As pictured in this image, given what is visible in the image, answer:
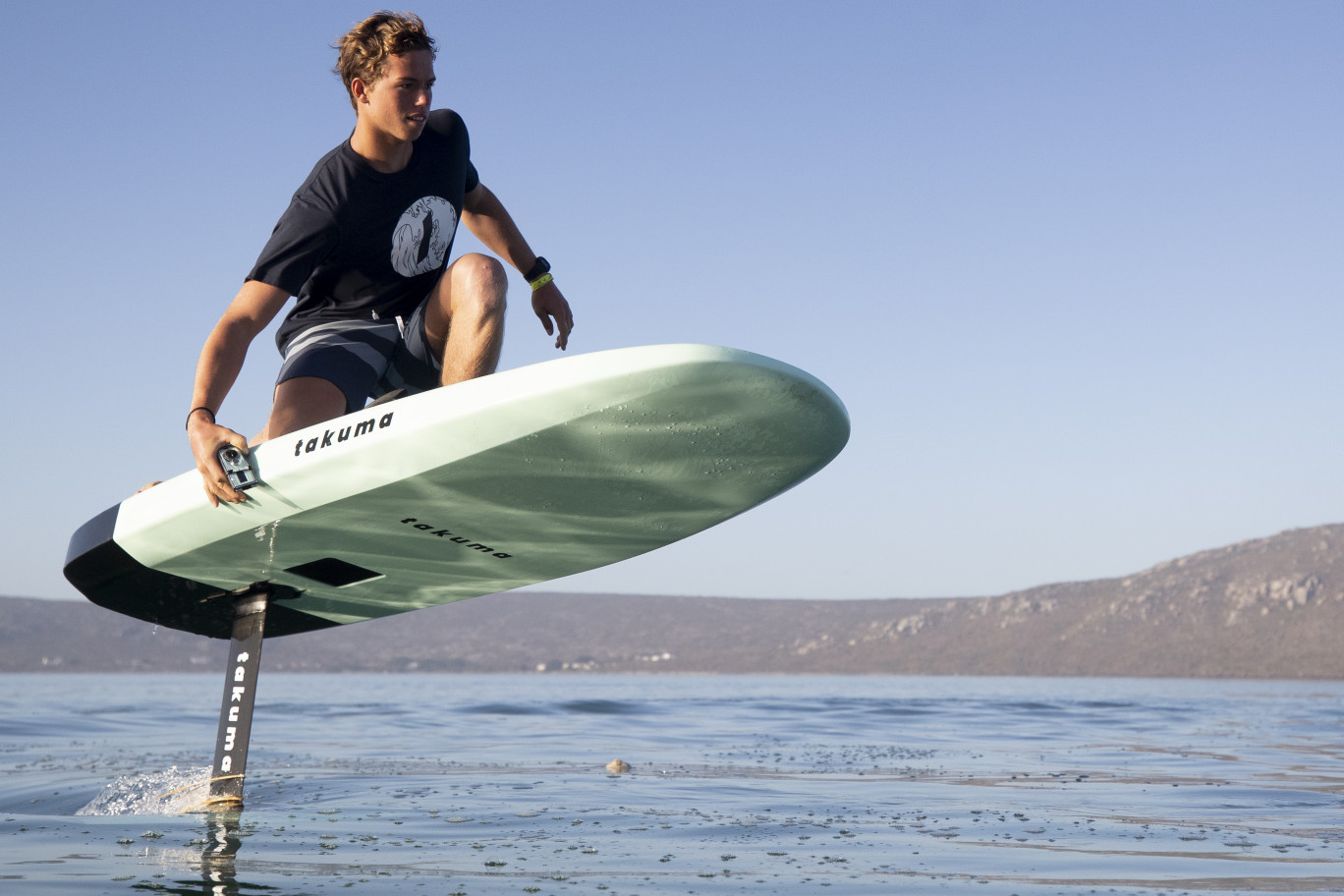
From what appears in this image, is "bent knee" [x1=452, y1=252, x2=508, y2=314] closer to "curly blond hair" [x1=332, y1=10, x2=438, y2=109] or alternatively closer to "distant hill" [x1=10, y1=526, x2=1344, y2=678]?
"curly blond hair" [x1=332, y1=10, x2=438, y2=109]

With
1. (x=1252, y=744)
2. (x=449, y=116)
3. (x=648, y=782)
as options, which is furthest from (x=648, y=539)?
(x=1252, y=744)

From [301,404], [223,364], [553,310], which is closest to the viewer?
[223,364]

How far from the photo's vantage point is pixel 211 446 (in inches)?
142

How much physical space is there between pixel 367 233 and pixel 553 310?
994 mm

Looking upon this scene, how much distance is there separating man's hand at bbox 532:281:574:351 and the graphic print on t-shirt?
526mm

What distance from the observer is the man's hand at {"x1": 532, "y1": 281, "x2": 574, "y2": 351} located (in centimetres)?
461

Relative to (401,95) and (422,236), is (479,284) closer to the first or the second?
(422,236)

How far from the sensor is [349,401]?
13.3 feet

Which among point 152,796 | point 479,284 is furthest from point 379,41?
point 152,796

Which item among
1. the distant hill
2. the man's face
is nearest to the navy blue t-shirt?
the man's face

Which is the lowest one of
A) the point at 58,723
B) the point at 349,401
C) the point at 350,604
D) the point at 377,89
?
the point at 58,723

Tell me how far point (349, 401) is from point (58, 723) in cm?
1400

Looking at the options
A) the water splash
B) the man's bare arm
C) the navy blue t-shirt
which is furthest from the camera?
the water splash

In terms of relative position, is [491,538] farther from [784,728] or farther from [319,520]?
[784,728]
